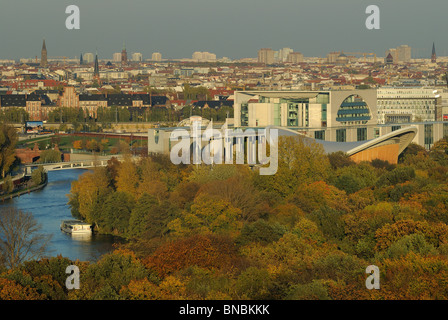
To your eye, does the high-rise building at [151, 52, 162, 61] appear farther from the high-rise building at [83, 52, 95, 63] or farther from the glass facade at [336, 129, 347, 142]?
the glass facade at [336, 129, 347, 142]

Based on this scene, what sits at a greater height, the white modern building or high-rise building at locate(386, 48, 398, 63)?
high-rise building at locate(386, 48, 398, 63)

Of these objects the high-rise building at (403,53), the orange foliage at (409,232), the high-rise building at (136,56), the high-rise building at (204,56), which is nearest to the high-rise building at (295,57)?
the high-rise building at (403,53)

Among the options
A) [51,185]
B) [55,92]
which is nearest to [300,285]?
[51,185]

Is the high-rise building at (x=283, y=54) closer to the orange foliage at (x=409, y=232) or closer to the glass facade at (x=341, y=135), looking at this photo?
the glass facade at (x=341, y=135)

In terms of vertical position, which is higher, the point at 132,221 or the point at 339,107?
the point at 339,107

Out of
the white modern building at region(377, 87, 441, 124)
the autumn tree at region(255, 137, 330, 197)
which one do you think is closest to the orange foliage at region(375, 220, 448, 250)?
the autumn tree at region(255, 137, 330, 197)

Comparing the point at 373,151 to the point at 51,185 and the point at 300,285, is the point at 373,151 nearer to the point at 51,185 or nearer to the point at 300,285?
the point at 51,185
